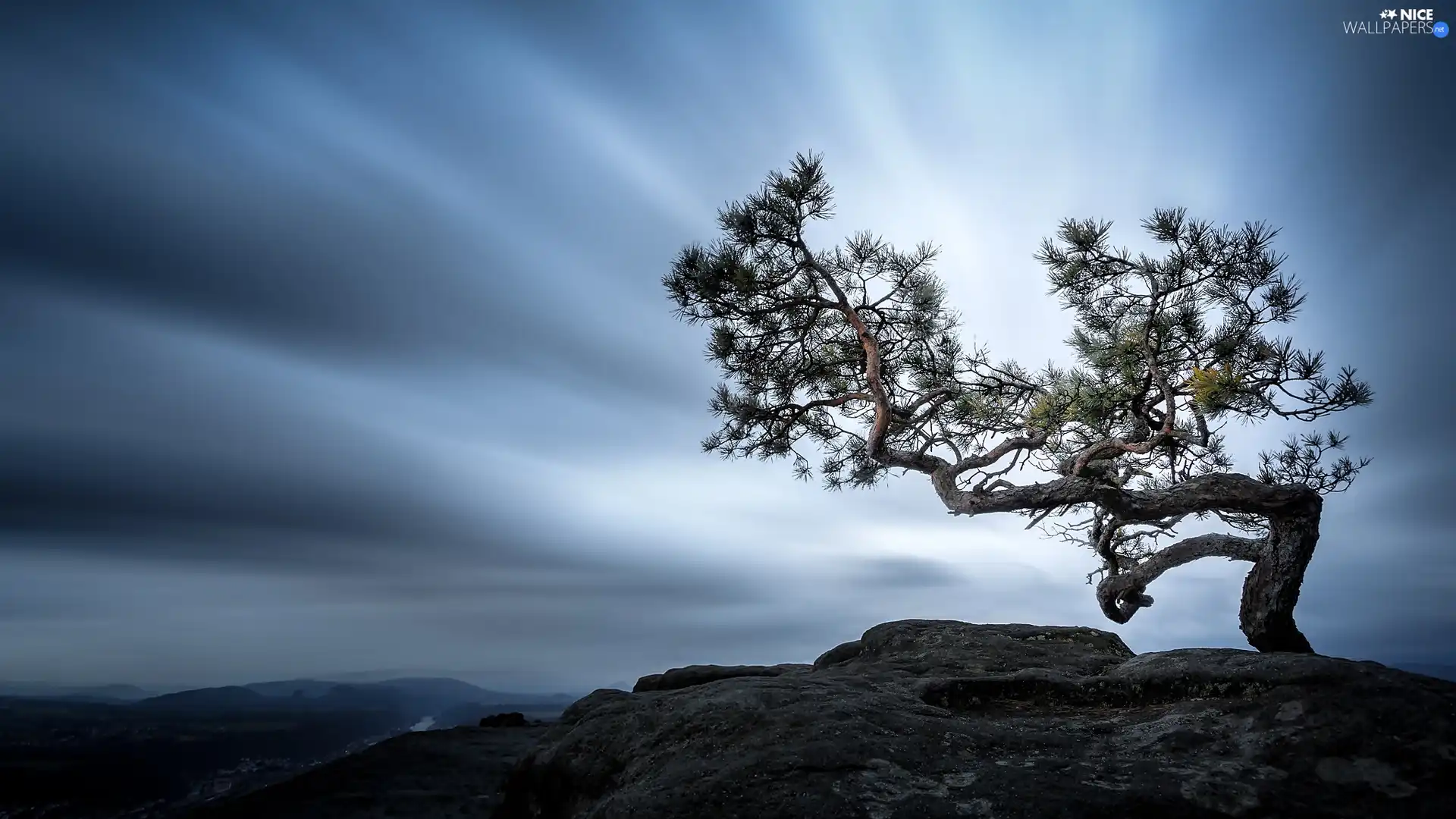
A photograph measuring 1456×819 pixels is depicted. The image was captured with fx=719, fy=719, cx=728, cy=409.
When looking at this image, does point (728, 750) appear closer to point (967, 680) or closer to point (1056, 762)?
point (1056, 762)

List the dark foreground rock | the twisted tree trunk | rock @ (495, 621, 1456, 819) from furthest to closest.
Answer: the twisted tree trunk
the dark foreground rock
rock @ (495, 621, 1456, 819)

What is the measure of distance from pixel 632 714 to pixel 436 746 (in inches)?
113

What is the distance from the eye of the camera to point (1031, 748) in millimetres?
3100

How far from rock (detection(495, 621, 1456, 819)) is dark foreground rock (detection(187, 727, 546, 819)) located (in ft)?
2.61

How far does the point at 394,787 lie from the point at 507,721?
113 inches

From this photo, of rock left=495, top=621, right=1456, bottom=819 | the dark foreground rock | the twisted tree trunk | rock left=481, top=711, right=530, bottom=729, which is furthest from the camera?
rock left=481, top=711, right=530, bottom=729

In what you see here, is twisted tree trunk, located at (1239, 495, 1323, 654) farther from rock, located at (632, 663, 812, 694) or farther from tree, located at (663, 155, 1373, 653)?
rock, located at (632, 663, 812, 694)

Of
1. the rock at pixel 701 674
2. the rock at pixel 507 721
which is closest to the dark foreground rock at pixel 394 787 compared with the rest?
the rock at pixel 507 721

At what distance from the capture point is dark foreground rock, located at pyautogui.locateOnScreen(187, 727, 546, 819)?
466 centimetres

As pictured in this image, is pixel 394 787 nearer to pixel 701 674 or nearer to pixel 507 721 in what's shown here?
pixel 507 721

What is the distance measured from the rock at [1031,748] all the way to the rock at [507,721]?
11.3 ft

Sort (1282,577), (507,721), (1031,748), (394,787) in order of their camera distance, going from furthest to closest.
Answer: (507,721), (1282,577), (394,787), (1031,748)

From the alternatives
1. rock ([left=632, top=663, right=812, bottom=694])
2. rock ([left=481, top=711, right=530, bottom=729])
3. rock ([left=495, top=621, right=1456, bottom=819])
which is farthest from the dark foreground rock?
rock ([left=632, top=663, right=812, bottom=694])

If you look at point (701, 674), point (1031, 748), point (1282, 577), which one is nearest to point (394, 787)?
point (701, 674)
